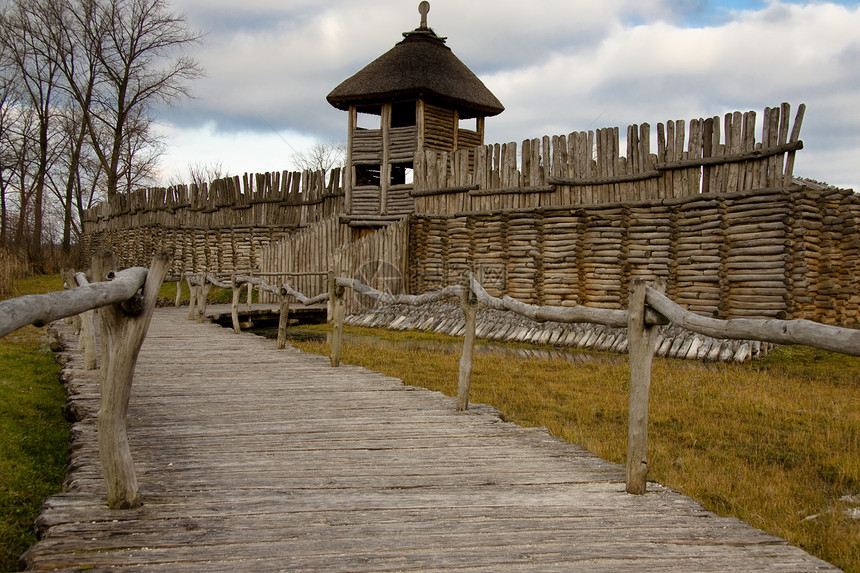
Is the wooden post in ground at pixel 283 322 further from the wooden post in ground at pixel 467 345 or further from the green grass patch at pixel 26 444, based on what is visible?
the wooden post in ground at pixel 467 345

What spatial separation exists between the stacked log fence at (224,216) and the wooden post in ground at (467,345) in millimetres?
15223

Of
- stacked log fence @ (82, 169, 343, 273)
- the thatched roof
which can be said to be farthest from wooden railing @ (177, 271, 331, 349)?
the thatched roof

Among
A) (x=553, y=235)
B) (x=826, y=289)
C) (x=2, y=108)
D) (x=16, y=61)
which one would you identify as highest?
(x=16, y=61)

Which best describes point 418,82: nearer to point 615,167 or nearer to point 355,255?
point 355,255

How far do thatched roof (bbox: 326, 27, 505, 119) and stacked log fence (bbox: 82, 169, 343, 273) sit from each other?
269cm

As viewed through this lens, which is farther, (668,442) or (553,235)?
(553,235)

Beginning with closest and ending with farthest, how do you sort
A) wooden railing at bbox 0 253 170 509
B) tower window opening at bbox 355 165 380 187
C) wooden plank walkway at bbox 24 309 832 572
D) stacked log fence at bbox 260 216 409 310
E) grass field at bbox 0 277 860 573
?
wooden plank walkway at bbox 24 309 832 572 < wooden railing at bbox 0 253 170 509 < grass field at bbox 0 277 860 573 < stacked log fence at bbox 260 216 409 310 < tower window opening at bbox 355 165 380 187

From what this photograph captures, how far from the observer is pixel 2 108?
30875 millimetres

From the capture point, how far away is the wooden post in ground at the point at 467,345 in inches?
222

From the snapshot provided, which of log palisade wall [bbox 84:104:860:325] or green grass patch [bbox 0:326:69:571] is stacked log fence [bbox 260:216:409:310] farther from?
green grass patch [bbox 0:326:69:571]

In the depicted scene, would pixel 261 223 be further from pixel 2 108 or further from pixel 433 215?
pixel 2 108

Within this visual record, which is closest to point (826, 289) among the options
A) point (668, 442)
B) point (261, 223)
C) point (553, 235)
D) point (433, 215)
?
point (553, 235)

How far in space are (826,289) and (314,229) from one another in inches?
494

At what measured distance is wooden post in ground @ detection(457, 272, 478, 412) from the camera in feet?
18.5
